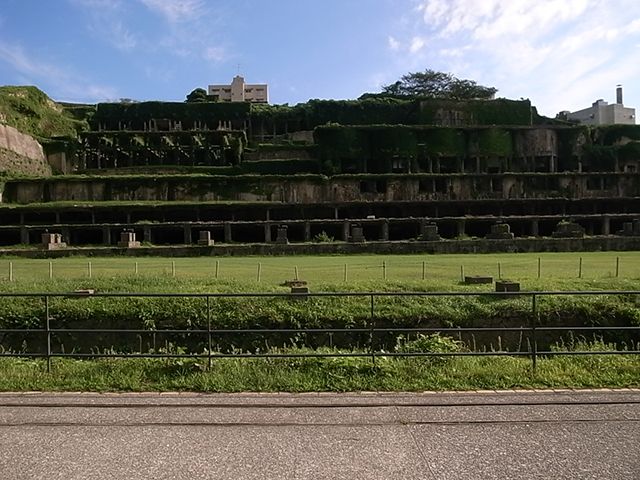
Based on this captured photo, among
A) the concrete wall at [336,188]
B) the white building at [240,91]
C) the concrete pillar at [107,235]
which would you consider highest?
the white building at [240,91]

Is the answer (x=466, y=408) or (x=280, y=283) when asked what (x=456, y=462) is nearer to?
(x=466, y=408)

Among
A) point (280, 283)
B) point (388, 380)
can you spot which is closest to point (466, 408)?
point (388, 380)

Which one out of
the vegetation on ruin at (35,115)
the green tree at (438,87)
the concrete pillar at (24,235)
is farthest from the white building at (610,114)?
the concrete pillar at (24,235)

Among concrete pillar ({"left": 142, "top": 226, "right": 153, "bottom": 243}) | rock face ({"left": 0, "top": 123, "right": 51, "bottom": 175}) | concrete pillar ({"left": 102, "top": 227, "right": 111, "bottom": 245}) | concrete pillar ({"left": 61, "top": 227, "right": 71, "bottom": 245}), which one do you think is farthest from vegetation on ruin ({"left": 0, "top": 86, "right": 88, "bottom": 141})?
concrete pillar ({"left": 142, "top": 226, "right": 153, "bottom": 243})

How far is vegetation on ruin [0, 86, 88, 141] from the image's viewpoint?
2172 inches

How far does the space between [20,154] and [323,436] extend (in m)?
56.1

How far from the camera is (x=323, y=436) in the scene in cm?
473

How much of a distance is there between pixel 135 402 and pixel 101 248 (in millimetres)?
30677

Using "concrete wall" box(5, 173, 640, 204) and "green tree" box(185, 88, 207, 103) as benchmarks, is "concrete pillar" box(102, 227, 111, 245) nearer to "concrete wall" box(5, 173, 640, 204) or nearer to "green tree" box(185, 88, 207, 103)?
"concrete wall" box(5, 173, 640, 204)

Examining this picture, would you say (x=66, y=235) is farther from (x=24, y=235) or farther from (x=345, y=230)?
(x=345, y=230)

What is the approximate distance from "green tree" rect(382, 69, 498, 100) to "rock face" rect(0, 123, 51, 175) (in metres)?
51.0

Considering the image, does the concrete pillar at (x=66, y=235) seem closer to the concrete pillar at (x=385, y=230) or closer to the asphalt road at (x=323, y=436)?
the concrete pillar at (x=385, y=230)

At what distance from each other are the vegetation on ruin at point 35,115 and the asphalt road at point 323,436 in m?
56.0

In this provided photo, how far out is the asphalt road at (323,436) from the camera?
13.6 feet
